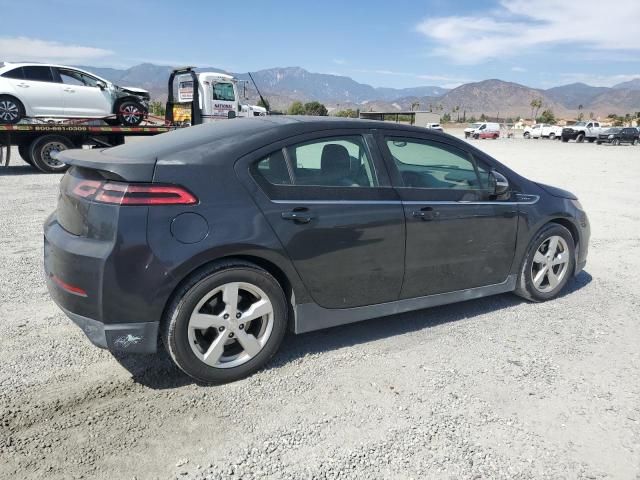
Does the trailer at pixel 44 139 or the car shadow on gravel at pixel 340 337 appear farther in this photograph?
the trailer at pixel 44 139

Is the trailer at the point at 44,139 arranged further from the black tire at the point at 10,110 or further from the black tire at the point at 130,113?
the black tire at the point at 130,113

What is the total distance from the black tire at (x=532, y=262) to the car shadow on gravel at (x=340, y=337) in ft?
0.55

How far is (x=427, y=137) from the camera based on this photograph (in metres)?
3.71

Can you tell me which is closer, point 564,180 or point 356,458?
point 356,458

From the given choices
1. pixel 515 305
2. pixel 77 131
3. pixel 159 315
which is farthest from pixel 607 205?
pixel 77 131

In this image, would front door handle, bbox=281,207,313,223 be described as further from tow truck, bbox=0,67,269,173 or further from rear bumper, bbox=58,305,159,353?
tow truck, bbox=0,67,269,173

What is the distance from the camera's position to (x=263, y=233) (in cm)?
287

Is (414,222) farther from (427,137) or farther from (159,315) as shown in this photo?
(159,315)

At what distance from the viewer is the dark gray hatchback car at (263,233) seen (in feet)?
8.68

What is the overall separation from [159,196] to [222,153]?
477 millimetres

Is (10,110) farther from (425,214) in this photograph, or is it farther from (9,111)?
(425,214)

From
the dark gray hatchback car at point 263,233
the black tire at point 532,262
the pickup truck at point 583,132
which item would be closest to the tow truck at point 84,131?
the dark gray hatchback car at point 263,233

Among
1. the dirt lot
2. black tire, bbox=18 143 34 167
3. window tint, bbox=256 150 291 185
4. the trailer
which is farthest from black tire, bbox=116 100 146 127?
window tint, bbox=256 150 291 185

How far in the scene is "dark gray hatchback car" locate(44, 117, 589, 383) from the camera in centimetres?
264
